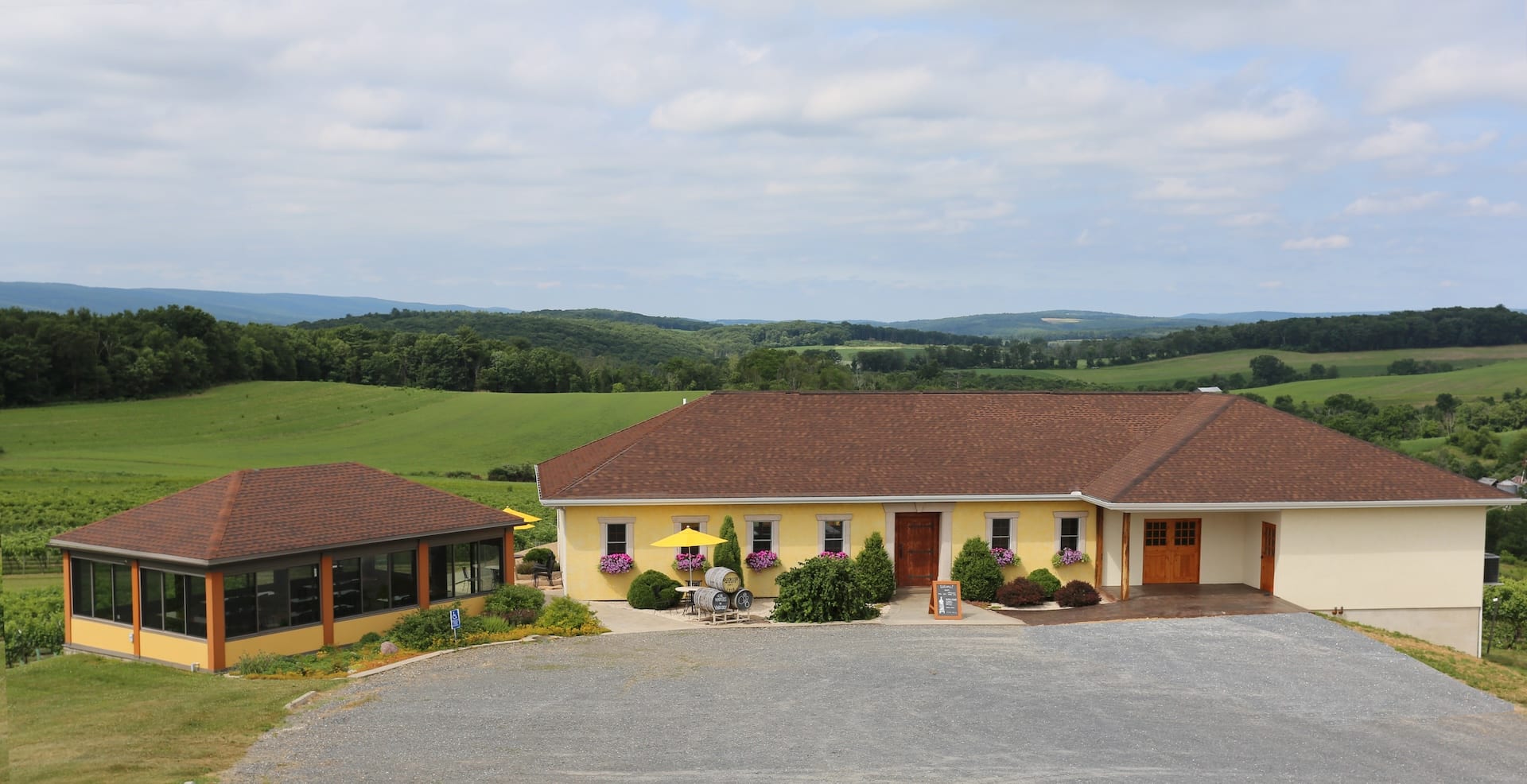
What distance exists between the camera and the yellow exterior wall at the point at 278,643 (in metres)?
20.7

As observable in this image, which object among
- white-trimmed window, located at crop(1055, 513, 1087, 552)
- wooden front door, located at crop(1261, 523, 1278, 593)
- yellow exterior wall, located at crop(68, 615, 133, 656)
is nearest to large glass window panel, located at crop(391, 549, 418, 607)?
yellow exterior wall, located at crop(68, 615, 133, 656)

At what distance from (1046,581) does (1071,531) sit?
5.89ft

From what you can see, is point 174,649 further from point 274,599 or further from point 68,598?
point 68,598

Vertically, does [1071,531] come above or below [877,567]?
above

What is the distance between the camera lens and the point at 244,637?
68.5ft

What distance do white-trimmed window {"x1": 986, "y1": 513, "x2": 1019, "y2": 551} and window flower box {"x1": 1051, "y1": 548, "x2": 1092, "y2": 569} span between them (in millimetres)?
1144

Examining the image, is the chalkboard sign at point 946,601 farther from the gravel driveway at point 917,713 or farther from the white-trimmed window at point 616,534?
the white-trimmed window at point 616,534

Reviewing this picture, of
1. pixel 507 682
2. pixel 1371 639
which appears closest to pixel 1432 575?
pixel 1371 639

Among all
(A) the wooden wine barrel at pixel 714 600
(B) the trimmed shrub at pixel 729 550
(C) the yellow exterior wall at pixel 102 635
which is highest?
(B) the trimmed shrub at pixel 729 550

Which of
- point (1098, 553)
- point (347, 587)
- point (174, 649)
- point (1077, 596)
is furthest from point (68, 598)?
point (1098, 553)

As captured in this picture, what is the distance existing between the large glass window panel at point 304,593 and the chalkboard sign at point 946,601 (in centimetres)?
1268

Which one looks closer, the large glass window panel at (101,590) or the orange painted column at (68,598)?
the large glass window panel at (101,590)

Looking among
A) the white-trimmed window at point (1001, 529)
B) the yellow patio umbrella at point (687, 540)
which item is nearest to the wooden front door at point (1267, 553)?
the white-trimmed window at point (1001, 529)

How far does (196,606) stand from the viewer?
20.8 metres
